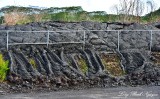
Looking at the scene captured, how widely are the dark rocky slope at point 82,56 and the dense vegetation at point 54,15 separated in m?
5.26

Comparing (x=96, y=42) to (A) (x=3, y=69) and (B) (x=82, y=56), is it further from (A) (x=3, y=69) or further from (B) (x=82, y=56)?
(A) (x=3, y=69)

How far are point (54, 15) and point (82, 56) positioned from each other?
36.5 feet

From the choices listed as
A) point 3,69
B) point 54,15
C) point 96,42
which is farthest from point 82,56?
point 54,15

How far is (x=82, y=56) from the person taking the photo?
26.4 meters

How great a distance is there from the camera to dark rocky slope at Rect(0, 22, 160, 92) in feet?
77.5

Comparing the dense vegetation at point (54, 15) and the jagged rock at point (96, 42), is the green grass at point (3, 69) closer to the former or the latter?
the jagged rock at point (96, 42)

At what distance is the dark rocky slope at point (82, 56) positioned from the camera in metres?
23.6

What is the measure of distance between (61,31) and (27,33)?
1.87 m

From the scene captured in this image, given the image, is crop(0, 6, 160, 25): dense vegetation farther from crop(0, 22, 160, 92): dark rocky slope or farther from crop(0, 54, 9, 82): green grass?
crop(0, 54, 9, 82): green grass

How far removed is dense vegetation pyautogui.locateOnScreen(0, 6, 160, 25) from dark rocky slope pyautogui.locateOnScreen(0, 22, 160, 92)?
526cm

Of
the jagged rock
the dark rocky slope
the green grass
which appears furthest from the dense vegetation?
the green grass

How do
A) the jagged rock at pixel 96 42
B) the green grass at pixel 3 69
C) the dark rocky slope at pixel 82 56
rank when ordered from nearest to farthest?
1. the green grass at pixel 3 69
2. the dark rocky slope at pixel 82 56
3. the jagged rock at pixel 96 42

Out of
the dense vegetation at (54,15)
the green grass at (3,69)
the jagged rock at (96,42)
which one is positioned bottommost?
the green grass at (3,69)

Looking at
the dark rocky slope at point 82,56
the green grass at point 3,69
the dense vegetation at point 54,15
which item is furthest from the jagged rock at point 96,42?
the dense vegetation at point 54,15
